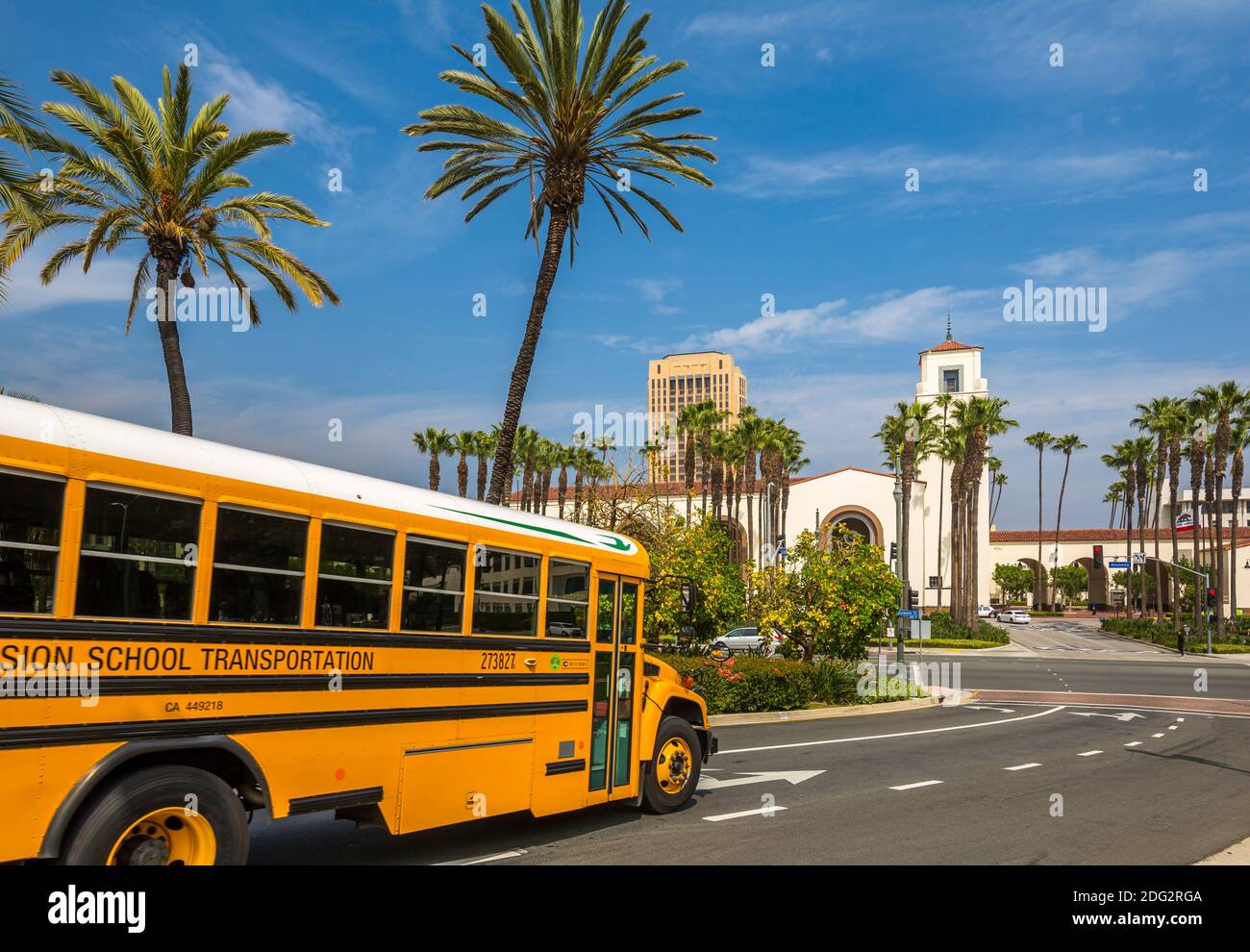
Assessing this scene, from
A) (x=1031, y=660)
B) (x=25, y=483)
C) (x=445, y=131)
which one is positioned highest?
(x=445, y=131)

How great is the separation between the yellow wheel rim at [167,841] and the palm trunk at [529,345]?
52.0 feet

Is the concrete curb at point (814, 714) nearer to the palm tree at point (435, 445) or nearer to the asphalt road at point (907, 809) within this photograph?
the asphalt road at point (907, 809)

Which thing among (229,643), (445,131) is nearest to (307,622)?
(229,643)

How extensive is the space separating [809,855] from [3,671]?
635 cm

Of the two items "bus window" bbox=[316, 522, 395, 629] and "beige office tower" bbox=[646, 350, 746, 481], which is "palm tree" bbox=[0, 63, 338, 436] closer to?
"bus window" bbox=[316, 522, 395, 629]

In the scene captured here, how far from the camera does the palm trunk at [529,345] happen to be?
71.6 feet

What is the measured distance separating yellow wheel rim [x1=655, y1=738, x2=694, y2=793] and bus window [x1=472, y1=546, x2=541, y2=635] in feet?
8.01

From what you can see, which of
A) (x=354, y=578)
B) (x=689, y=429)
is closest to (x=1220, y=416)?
(x=689, y=429)

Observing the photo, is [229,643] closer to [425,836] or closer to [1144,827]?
[425,836]

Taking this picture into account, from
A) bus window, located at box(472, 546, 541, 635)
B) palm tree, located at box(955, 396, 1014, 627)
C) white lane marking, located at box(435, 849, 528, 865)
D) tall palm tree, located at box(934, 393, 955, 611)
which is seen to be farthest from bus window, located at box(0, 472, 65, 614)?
tall palm tree, located at box(934, 393, 955, 611)

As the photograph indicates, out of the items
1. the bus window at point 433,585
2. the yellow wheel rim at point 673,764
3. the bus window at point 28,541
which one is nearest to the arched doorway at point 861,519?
the yellow wheel rim at point 673,764

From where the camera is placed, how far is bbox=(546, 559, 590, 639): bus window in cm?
891
